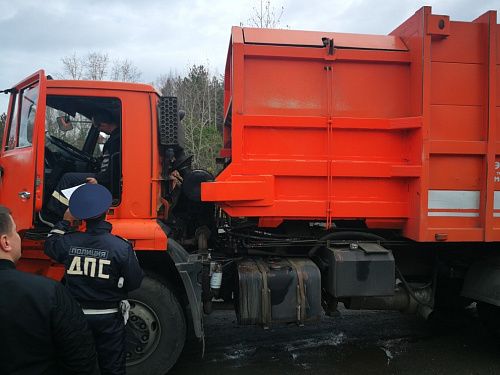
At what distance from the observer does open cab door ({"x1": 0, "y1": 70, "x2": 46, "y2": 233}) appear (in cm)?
287

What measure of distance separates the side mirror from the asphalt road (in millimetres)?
2749

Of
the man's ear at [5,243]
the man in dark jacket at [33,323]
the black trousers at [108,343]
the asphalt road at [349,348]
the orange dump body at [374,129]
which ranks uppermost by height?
the orange dump body at [374,129]

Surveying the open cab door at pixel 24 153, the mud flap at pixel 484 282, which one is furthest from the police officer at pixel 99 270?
the mud flap at pixel 484 282

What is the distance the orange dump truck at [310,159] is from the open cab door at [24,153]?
0.03 metres

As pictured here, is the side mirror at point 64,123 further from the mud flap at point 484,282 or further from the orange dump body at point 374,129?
the mud flap at point 484,282

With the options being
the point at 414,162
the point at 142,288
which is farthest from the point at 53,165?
the point at 414,162

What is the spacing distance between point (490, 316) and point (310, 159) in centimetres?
301

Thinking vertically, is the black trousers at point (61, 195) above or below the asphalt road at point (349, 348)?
above

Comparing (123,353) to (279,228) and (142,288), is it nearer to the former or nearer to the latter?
(142,288)

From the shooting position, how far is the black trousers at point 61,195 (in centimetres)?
315

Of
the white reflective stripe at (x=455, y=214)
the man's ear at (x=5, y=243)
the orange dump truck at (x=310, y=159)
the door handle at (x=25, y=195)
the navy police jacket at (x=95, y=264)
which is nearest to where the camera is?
the man's ear at (x=5, y=243)

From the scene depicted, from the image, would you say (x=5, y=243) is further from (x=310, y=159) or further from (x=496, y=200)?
(x=496, y=200)

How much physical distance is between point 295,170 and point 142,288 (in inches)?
68.9

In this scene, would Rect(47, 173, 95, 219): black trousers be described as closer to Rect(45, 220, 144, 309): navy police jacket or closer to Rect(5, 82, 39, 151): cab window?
Rect(5, 82, 39, 151): cab window
